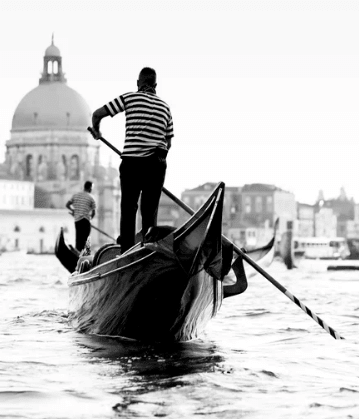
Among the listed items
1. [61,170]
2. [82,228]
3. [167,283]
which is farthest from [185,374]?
[61,170]

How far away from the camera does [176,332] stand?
196 inches

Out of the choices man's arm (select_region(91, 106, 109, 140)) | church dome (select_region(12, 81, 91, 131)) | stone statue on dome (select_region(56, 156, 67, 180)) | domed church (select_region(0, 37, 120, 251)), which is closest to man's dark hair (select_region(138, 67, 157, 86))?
man's arm (select_region(91, 106, 109, 140))

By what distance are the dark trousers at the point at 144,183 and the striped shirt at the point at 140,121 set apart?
0.04m

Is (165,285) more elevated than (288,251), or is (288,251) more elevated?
(288,251)

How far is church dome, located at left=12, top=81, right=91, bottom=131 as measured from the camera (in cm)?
7006

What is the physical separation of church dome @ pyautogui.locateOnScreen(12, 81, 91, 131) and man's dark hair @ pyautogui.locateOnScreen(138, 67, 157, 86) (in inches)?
2563

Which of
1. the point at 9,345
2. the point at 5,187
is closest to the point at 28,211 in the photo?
the point at 5,187

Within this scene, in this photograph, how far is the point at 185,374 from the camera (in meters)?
4.32

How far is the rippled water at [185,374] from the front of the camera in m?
3.69

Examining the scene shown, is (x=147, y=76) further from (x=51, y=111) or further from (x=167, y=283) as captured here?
(x=51, y=111)

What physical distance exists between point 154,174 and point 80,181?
2557 inches

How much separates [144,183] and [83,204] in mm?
3474

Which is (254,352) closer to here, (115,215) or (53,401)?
(53,401)

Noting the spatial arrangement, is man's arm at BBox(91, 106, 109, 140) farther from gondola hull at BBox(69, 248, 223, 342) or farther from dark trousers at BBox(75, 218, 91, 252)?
dark trousers at BBox(75, 218, 91, 252)
